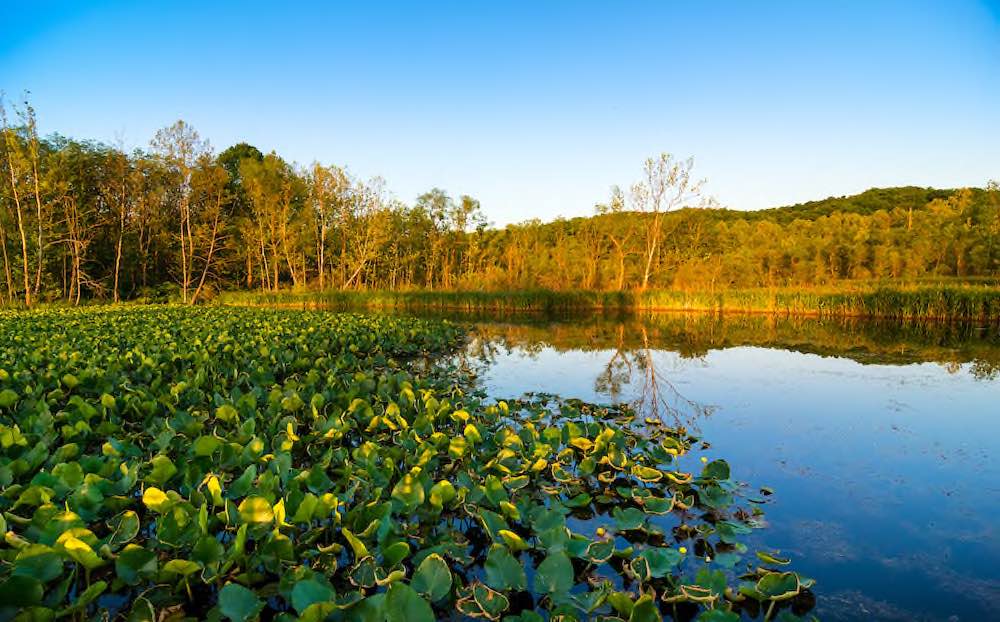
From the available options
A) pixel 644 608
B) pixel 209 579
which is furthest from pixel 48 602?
pixel 644 608

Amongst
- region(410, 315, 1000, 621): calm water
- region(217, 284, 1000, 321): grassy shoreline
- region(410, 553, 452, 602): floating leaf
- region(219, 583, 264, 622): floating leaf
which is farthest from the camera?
region(217, 284, 1000, 321): grassy shoreline

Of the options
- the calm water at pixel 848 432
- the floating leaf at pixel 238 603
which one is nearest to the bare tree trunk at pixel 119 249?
the calm water at pixel 848 432

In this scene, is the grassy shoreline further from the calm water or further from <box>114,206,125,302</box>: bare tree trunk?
<box>114,206,125,302</box>: bare tree trunk

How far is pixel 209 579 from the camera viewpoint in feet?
7.07

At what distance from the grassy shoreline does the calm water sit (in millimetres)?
3725

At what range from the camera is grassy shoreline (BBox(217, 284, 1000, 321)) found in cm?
1839

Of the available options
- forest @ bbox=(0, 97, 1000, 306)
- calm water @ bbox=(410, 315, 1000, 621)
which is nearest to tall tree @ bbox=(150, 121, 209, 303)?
forest @ bbox=(0, 97, 1000, 306)

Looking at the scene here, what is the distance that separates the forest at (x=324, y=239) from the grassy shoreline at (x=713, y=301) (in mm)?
2186

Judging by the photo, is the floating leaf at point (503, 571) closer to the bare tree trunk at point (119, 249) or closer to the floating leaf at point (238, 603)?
the floating leaf at point (238, 603)

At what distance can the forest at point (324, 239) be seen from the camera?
24.9 meters

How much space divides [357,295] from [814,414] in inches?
973

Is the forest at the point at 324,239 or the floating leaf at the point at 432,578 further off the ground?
the forest at the point at 324,239

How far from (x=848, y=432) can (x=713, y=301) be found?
18883 mm

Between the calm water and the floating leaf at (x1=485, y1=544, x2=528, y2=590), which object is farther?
the calm water
